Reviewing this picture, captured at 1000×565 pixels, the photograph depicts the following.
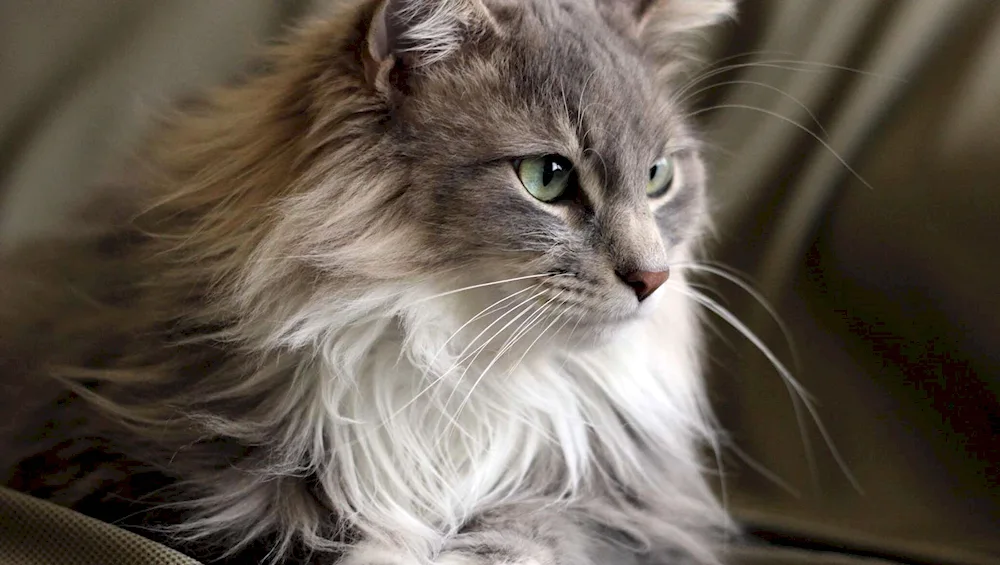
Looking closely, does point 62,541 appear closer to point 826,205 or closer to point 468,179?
point 468,179

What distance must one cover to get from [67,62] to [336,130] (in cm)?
94

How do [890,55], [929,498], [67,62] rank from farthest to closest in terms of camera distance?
[67,62]
[890,55]
[929,498]

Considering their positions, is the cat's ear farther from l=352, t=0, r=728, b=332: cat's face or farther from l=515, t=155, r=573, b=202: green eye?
l=515, t=155, r=573, b=202: green eye

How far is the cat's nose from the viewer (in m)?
0.94

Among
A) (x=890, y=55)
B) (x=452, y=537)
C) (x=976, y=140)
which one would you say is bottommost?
(x=452, y=537)

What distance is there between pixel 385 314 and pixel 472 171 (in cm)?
19

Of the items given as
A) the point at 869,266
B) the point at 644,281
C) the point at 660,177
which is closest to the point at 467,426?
the point at 644,281

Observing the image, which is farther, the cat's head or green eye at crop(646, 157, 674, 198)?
green eye at crop(646, 157, 674, 198)

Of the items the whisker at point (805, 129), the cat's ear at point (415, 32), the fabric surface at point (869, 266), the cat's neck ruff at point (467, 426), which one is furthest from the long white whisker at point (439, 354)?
the fabric surface at point (869, 266)

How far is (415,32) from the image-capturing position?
A: 0.91 m

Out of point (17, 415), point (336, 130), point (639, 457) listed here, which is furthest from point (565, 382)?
point (17, 415)

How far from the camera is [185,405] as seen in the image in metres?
0.98

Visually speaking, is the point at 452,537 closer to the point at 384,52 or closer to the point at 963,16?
the point at 384,52

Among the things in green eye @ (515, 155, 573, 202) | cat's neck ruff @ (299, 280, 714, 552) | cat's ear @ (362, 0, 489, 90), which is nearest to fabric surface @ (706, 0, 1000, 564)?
cat's neck ruff @ (299, 280, 714, 552)
